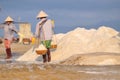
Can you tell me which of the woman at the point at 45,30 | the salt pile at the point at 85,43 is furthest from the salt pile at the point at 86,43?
the woman at the point at 45,30

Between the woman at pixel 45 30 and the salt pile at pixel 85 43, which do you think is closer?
the woman at pixel 45 30

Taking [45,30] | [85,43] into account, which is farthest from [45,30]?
[85,43]

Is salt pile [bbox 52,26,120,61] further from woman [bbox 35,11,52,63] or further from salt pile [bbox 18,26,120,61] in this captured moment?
woman [bbox 35,11,52,63]

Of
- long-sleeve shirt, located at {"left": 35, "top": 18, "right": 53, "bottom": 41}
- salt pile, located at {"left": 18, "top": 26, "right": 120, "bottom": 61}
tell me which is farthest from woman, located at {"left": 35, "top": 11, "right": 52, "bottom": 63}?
salt pile, located at {"left": 18, "top": 26, "right": 120, "bottom": 61}

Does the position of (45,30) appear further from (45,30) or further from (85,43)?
(85,43)

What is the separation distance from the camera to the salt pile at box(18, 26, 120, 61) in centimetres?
1872

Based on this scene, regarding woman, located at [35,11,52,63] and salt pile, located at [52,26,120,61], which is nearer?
woman, located at [35,11,52,63]

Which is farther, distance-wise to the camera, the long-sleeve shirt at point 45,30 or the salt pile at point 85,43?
the salt pile at point 85,43

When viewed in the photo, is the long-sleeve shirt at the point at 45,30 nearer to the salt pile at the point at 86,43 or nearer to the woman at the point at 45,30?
the woman at the point at 45,30

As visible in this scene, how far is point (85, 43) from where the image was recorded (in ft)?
64.8

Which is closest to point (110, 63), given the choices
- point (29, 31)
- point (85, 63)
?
point (85, 63)

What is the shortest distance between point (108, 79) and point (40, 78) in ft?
4.59

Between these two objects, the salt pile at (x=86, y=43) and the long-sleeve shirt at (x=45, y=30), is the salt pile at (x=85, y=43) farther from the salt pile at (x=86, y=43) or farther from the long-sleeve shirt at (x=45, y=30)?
the long-sleeve shirt at (x=45, y=30)

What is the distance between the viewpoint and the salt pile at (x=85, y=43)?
18.7m
